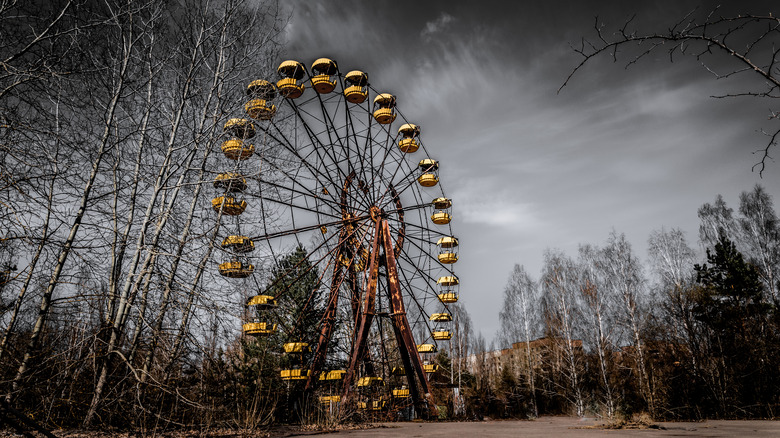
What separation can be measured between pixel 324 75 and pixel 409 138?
500 centimetres

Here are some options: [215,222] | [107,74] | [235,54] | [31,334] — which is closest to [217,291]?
[215,222]

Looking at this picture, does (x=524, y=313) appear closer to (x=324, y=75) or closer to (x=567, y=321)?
(x=567, y=321)

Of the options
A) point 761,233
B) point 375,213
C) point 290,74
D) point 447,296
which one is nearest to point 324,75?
point 290,74

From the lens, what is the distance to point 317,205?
1415 centimetres

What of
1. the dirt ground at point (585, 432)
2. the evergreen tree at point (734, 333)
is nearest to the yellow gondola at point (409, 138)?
the dirt ground at point (585, 432)

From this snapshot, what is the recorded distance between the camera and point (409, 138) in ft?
51.4

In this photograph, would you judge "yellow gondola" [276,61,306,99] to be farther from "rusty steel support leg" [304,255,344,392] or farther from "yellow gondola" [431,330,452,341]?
"yellow gondola" [431,330,452,341]

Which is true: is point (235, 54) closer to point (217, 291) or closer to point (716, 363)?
point (217, 291)

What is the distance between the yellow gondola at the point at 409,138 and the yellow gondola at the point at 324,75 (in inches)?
171

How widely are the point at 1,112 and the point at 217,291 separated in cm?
292

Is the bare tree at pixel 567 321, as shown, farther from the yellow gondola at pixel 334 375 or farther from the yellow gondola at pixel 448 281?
→ the yellow gondola at pixel 334 375

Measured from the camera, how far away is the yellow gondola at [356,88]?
12.0 m

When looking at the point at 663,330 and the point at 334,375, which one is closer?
the point at 334,375

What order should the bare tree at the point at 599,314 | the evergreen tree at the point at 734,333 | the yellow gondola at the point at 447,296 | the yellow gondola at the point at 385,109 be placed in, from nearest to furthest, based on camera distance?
the yellow gondola at the point at 385,109, the evergreen tree at the point at 734,333, the yellow gondola at the point at 447,296, the bare tree at the point at 599,314
